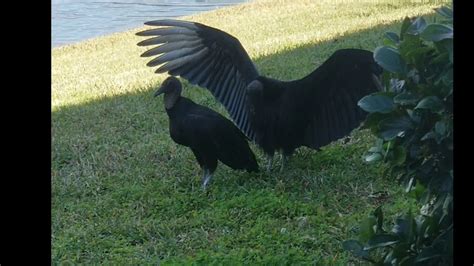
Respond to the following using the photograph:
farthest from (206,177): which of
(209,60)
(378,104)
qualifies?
(378,104)

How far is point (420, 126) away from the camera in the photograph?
2219mm

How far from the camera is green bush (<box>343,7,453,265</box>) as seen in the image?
2.14 m

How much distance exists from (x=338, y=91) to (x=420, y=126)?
86.3 inches

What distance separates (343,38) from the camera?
7.71m

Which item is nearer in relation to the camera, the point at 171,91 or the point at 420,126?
the point at 420,126

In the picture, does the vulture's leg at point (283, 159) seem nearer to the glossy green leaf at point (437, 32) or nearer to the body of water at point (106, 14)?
the glossy green leaf at point (437, 32)

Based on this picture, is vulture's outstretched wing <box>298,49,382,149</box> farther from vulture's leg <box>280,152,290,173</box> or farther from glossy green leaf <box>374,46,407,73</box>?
glossy green leaf <box>374,46,407,73</box>

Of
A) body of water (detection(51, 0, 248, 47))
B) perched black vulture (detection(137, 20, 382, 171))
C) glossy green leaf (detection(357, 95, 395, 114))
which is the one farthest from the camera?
body of water (detection(51, 0, 248, 47))

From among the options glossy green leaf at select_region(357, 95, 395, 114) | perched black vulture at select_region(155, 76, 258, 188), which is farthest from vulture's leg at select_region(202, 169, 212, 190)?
glossy green leaf at select_region(357, 95, 395, 114)

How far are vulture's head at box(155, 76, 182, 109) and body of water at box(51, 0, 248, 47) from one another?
581 cm

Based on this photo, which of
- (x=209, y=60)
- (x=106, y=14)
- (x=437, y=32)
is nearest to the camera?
(x=437, y=32)

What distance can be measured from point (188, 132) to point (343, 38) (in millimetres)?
3744

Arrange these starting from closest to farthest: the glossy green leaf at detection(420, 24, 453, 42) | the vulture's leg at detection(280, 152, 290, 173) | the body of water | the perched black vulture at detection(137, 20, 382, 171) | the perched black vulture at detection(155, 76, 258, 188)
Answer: the glossy green leaf at detection(420, 24, 453, 42) → the perched black vulture at detection(155, 76, 258, 188) → the perched black vulture at detection(137, 20, 382, 171) → the vulture's leg at detection(280, 152, 290, 173) → the body of water

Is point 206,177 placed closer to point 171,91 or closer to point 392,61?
point 171,91
